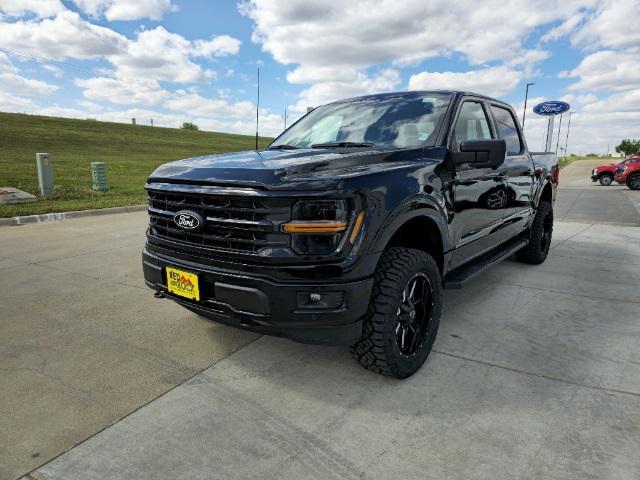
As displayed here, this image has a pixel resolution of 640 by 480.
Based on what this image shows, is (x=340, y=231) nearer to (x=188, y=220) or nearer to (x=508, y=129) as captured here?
(x=188, y=220)

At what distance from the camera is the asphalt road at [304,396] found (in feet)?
6.78

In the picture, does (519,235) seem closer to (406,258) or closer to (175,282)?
(406,258)

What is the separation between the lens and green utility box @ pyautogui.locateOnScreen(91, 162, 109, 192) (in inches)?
503

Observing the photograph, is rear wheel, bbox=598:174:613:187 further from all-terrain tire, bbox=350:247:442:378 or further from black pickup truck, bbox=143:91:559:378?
all-terrain tire, bbox=350:247:442:378

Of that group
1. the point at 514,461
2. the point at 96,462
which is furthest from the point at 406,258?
the point at 96,462

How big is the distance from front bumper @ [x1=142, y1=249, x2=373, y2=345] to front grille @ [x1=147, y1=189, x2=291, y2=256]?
0.53 feet

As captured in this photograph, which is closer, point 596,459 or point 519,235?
point 596,459

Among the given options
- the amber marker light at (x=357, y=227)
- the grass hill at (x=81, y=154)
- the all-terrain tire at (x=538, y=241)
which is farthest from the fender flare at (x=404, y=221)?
the grass hill at (x=81, y=154)

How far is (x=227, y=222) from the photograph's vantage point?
8.16 feet

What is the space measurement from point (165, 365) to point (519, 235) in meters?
4.03

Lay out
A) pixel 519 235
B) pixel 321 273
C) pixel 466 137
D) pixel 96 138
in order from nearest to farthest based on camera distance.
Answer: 1. pixel 321 273
2. pixel 466 137
3. pixel 519 235
4. pixel 96 138

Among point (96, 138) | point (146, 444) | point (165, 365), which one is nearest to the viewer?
point (146, 444)

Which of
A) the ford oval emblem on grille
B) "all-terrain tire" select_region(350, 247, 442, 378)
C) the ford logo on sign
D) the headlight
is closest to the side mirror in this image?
"all-terrain tire" select_region(350, 247, 442, 378)

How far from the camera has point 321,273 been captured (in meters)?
2.34
